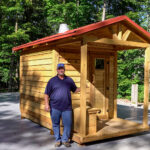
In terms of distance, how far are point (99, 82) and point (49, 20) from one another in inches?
592

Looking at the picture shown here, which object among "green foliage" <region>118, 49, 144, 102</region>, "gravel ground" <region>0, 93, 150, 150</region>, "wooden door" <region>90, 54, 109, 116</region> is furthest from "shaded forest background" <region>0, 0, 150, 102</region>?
"gravel ground" <region>0, 93, 150, 150</region>

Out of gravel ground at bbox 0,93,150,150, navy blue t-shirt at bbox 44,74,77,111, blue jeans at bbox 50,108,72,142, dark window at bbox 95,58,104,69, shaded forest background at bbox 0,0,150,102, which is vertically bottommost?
gravel ground at bbox 0,93,150,150

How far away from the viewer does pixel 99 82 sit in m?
7.68

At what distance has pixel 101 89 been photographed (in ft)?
25.5

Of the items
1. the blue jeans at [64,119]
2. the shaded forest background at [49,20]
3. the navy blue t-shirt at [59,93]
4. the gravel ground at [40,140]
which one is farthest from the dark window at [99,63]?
the shaded forest background at [49,20]

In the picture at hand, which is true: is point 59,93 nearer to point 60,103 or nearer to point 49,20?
point 60,103

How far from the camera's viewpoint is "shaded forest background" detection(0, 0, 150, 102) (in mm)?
16375

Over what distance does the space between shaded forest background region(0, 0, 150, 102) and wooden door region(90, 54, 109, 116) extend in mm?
8309

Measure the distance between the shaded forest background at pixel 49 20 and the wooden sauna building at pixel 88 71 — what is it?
8431 millimetres

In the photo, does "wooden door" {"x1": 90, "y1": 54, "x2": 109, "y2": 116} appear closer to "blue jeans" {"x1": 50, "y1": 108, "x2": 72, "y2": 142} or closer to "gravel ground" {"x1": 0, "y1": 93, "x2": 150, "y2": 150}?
"gravel ground" {"x1": 0, "y1": 93, "x2": 150, "y2": 150}

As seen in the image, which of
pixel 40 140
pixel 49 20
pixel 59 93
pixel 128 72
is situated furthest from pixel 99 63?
pixel 49 20

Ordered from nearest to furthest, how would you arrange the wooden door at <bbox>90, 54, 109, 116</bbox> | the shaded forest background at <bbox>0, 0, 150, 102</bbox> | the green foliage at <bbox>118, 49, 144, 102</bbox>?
the wooden door at <bbox>90, 54, 109, 116</bbox> → the green foliage at <bbox>118, 49, 144, 102</bbox> → the shaded forest background at <bbox>0, 0, 150, 102</bbox>

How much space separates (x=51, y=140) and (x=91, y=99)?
7.36 ft

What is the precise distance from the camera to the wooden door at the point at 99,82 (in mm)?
7457
